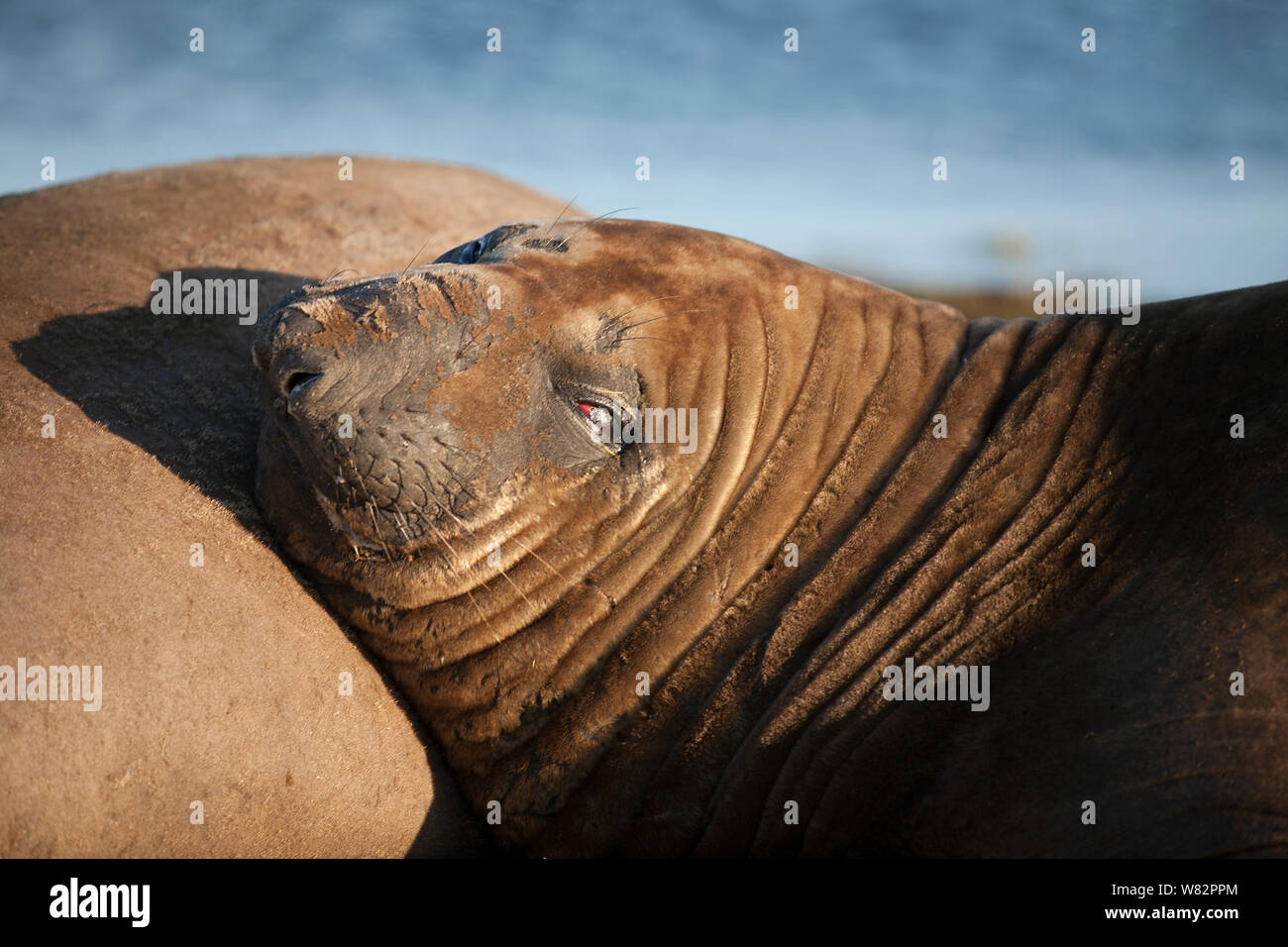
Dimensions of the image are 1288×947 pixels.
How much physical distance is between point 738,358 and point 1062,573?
1.20m

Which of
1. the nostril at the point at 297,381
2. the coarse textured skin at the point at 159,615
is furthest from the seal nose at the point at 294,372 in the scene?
the coarse textured skin at the point at 159,615

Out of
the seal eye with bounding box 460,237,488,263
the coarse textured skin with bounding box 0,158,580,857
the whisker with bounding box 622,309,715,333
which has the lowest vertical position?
the coarse textured skin with bounding box 0,158,580,857

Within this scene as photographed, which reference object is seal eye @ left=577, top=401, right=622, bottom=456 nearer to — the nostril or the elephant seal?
the elephant seal

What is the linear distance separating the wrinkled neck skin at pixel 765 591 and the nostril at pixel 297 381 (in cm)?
67

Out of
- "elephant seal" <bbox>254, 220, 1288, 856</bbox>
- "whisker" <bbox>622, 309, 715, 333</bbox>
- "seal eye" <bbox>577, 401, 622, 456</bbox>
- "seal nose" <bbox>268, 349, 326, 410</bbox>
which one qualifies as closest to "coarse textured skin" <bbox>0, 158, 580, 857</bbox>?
"elephant seal" <bbox>254, 220, 1288, 856</bbox>

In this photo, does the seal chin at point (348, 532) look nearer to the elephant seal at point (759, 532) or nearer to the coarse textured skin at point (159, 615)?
the elephant seal at point (759, 532)

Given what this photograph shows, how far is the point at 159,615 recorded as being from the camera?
122 inches

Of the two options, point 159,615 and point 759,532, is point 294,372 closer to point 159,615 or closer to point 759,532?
point 159,615

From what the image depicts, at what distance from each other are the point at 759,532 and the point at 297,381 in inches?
56.5

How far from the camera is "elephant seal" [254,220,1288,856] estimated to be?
3.00m

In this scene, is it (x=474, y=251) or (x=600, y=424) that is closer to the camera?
(x=600, y=424)

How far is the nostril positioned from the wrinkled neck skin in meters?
0.67

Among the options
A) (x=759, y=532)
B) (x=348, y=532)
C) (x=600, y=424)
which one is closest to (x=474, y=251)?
(x=600, y=424)
